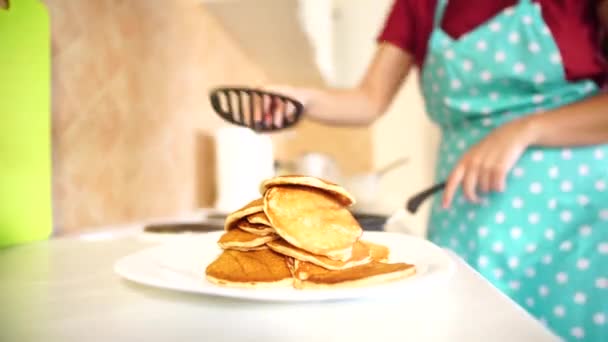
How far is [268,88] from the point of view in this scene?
0.74 metres

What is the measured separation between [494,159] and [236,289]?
1.49 ft

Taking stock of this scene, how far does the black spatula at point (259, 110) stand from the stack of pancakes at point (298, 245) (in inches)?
10.5

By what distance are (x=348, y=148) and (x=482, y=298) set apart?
1.75 metres

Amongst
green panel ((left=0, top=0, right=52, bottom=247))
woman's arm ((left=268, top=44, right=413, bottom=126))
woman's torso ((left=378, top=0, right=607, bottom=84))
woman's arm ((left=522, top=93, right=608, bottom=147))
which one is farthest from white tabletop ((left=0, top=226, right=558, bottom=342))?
woman's arm ((left=268, top=44, right=413, bottom=126))

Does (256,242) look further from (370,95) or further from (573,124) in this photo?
(370,95)

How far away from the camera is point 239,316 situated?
334mm

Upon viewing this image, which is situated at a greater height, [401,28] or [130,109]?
[401,28]

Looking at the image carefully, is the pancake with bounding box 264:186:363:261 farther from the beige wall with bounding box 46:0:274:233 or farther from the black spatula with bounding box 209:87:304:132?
the beige wall with bounding box 46:0:274:233

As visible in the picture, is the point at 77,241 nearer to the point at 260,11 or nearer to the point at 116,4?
the point at 116,4

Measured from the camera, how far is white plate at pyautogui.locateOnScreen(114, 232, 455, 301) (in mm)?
331

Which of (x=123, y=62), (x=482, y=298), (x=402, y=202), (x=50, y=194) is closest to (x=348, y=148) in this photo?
(x=402, y=202)

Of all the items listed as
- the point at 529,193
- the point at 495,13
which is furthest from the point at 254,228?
the point at 495,13

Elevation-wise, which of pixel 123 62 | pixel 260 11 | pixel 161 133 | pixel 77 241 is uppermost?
pixel 260 11

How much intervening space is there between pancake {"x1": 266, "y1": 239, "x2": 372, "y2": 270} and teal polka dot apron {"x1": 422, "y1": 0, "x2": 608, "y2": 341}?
0.39 metres
